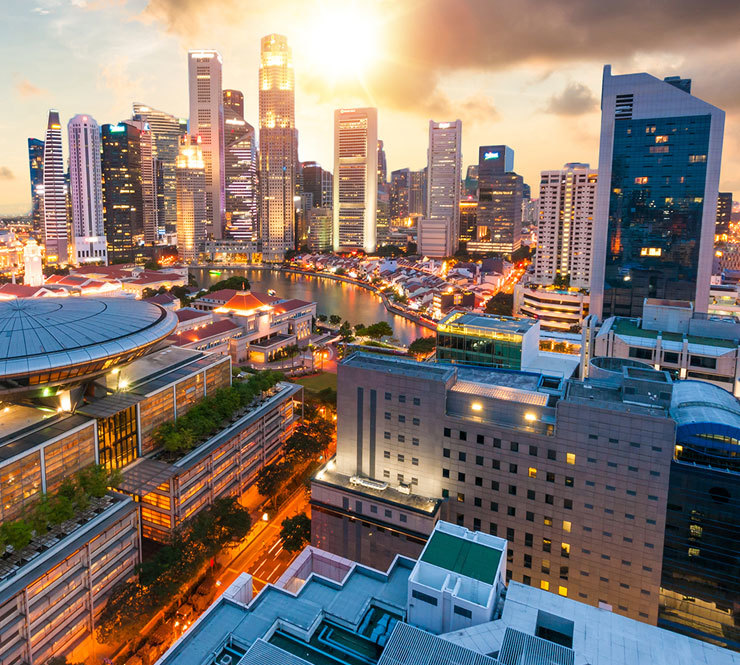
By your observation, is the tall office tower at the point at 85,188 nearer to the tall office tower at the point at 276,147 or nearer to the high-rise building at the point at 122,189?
the high-rise building at the point at 122,189

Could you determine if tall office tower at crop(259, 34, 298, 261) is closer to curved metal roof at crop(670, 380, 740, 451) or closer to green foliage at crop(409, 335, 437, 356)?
green foliage at crop(409, 335, 437, 356)

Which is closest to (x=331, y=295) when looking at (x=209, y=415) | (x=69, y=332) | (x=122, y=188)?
(x=122, y=188)

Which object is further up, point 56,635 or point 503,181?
point 503,181

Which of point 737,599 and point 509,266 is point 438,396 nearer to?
point 737,599

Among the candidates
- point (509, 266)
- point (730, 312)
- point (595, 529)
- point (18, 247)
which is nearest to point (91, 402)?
point (595, 529)

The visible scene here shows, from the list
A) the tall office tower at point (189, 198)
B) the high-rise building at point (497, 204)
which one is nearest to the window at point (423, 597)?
the high-rise building at point (497, 204)

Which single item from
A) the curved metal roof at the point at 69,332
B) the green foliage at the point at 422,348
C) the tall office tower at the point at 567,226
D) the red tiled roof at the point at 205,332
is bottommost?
the green foliage at the point at 422,348

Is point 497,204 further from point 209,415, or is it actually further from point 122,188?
point 209,415
